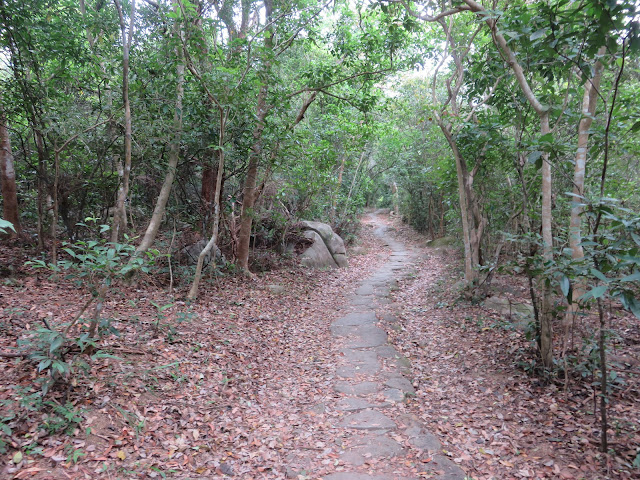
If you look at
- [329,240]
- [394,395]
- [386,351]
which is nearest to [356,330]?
[386,351]

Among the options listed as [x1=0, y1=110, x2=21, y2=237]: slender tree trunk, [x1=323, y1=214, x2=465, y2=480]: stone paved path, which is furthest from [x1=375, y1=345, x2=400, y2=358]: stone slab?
[x1=0, y1=110, x2=21, y2=237]: slender tree trunk

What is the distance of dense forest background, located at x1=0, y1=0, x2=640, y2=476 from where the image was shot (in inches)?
172

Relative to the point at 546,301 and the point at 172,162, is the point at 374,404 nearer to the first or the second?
the point at 546,301

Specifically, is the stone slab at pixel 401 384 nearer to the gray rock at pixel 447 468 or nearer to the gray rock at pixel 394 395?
the gray rock at pixel 394 395

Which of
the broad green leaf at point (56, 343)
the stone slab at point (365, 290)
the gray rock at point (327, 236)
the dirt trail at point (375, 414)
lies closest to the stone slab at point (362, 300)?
the stone slab at point (365, 290)

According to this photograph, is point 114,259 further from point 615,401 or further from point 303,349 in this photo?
point 615,401

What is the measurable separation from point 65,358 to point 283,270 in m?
7.03

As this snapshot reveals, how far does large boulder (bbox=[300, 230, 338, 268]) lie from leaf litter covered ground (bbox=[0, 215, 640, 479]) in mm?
4673

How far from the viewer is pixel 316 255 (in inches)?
475

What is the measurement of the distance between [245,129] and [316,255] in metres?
5.47

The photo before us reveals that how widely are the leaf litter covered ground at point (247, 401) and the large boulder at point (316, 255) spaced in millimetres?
4673

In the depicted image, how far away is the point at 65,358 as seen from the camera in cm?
358

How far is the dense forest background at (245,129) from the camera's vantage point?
172 inches

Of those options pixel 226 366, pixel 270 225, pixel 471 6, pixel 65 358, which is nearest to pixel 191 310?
pixel 226 366
